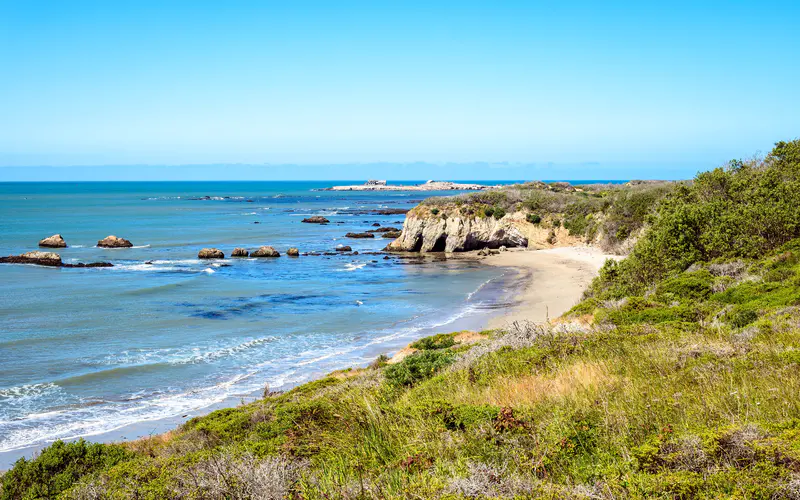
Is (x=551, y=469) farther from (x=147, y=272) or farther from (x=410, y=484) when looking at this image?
(x=147, y=272)

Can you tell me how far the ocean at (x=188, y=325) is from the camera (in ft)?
52.4

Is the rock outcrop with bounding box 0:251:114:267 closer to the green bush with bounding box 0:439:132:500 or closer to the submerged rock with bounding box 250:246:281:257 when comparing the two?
the submerged rock with bounding box 250:246:281:257

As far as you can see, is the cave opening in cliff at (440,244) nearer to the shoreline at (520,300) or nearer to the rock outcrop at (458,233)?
the rock outcrop at (458,233)

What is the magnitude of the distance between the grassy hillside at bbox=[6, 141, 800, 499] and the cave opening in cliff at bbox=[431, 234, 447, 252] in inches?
1600

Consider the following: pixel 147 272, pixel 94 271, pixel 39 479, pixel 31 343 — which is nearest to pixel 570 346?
pixel 39 479

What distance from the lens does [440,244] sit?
5472cm

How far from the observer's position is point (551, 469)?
4738 millimetres

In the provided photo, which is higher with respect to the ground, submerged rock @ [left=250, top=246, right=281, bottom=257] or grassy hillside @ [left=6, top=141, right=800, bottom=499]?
grassy hillside @ [left=6, top=141, right=800, bottom=499]

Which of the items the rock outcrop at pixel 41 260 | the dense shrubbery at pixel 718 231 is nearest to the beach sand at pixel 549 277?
the dense shrubbery at pixel 718 231

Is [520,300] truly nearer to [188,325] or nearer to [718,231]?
[718,231]

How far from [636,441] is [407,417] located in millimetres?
2588

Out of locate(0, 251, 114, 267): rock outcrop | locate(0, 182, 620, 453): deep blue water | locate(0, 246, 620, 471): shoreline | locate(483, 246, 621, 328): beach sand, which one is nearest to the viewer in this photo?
locate(0, 246, 620, 471): shoreline

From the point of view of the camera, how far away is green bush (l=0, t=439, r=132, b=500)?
7.97 metres

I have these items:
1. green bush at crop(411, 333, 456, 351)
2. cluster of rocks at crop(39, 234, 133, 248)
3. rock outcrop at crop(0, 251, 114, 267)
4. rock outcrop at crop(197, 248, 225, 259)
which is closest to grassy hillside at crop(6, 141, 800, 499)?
green bush at crop(411, 333, 456, 351)
